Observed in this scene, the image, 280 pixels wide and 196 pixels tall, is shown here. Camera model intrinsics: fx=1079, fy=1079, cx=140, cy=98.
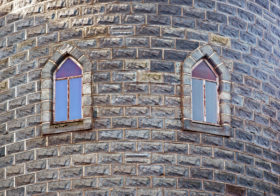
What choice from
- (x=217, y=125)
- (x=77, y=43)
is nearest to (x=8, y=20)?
(x=77, y=43)

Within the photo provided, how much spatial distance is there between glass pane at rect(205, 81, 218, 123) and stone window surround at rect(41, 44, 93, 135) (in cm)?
218

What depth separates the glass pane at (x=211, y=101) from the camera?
19828 millimetres

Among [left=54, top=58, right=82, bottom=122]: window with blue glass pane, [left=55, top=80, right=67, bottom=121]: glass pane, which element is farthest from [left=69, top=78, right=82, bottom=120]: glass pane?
[left=55, top=80, right=67, bottom=121]: glass pane

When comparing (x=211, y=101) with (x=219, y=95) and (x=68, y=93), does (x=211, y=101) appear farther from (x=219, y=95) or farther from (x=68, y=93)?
Result: (x=68, y=93)

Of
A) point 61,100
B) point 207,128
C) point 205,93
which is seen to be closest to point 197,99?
point 205,93

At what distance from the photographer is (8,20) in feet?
68.8

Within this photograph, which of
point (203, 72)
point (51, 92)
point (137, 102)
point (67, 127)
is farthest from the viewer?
point (203, 72)

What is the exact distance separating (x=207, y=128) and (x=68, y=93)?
2.62m

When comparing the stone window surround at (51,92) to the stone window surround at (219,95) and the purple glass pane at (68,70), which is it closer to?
the purple glass pane at (68,70)

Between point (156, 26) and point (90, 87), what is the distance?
1697mm

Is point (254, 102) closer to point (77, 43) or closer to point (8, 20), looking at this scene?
point (77, 43)

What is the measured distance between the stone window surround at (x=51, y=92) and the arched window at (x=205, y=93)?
194cm

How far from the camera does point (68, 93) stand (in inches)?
779

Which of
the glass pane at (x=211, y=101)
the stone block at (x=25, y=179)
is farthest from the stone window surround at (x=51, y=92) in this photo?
the glass pane at (x=211, y=101)
